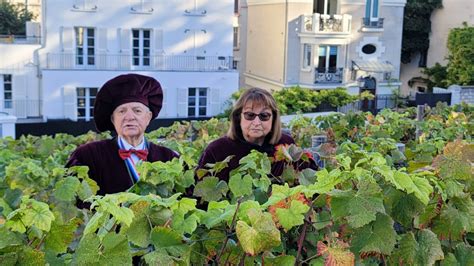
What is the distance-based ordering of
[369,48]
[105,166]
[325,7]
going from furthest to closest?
1. [369,48]
2. [325,7]
3. [105,166]

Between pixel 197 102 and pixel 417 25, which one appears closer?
pixel 197 102

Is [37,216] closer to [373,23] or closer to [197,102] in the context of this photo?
[197,102]

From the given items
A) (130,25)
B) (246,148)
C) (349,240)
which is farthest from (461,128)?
(130,25)

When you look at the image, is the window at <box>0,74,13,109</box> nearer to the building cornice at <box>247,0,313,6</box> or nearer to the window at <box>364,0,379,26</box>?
the building cornice at <box>247,0,313,6</box>

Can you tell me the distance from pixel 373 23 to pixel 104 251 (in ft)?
93.6

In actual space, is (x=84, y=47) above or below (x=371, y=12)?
below

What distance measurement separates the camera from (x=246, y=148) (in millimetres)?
3725

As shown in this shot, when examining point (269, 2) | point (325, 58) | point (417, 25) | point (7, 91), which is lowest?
point (7, 91)

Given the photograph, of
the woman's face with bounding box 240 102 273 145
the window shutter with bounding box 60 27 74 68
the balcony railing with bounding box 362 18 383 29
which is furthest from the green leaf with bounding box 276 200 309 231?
the balcony railing with bounding box 362 18 383 29

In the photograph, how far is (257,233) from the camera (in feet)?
4.73

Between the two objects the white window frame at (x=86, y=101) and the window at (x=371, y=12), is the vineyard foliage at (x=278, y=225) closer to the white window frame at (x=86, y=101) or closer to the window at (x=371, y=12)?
the white window frame at (x=86, y=101)

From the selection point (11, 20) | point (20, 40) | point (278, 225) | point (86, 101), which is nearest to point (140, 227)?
point (278, 225)

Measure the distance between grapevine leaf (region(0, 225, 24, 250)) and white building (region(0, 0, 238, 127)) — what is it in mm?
21036

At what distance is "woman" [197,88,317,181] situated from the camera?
3.68 metres
